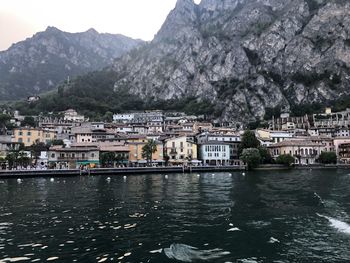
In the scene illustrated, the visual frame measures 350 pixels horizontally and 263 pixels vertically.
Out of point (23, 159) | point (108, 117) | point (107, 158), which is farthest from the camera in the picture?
point (108, 117)

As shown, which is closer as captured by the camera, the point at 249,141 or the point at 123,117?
the point at 249,141

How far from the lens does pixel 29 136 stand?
109 m

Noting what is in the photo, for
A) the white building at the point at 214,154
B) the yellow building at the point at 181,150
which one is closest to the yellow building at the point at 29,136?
the yellow building at the point at 181,150

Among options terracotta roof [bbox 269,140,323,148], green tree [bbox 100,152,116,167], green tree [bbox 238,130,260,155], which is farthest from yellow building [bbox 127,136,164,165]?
terracotta roof [bbox 269,140,323,148]

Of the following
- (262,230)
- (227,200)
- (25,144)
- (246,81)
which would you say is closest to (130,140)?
(25,144)

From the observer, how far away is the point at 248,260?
16.6m

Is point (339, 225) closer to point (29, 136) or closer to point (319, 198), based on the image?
point (319, 198)

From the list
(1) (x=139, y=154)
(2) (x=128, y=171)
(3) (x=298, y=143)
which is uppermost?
(3) (x=298, y=143)

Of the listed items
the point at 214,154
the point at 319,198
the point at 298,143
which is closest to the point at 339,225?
the point at 319,198

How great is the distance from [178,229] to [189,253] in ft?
17.1

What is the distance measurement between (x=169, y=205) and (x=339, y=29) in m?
189

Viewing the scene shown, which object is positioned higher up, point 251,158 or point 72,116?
point 72,116

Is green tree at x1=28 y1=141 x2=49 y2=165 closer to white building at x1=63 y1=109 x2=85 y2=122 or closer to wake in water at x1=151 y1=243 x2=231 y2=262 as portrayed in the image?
white building at x1=63 y1=109 x2=85 y2=122

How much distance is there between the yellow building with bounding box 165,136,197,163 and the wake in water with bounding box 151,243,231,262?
82.2 m
